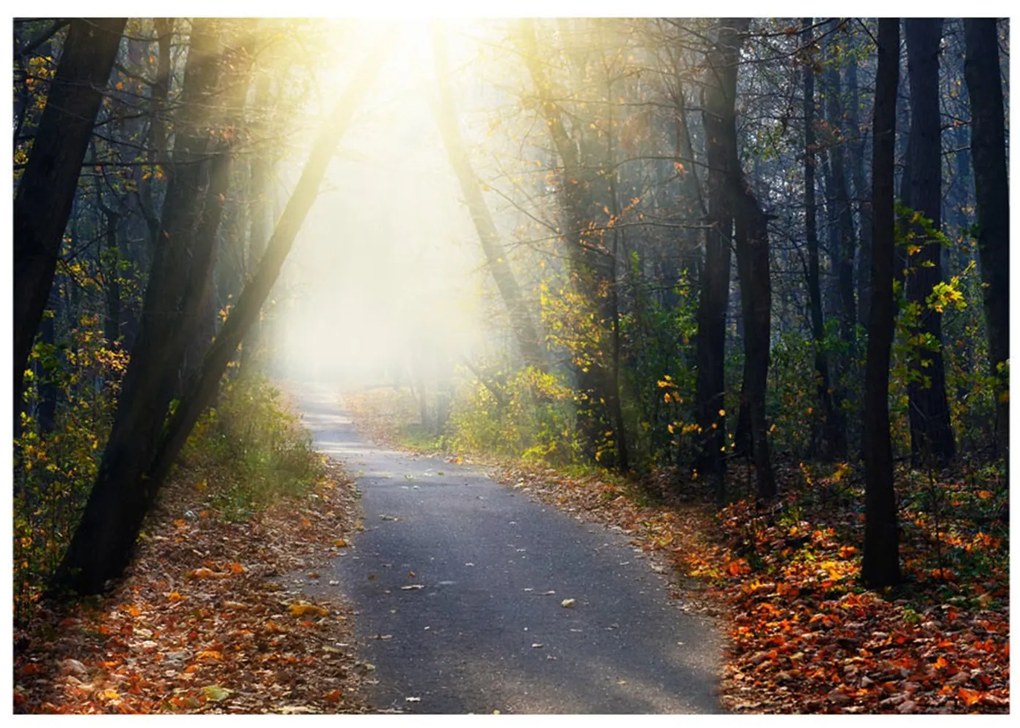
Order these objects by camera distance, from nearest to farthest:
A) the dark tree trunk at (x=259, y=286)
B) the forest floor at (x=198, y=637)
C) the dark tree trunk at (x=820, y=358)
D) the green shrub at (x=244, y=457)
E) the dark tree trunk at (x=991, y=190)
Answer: the forest floor at (x=198, y=637) < the dark tree trunk at (x=259, y=286) < the dark tree trunk at (x=991, y=190) < the green shrub at (x=244, y=457) < the dark tree trunk at (x=820, y=358)

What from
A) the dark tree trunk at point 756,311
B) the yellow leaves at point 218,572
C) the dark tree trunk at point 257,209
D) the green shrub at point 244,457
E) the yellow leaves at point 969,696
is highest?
the dark tree trunk at point 257,209

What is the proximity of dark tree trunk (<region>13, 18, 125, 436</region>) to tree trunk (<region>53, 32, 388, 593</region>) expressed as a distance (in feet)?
3.84

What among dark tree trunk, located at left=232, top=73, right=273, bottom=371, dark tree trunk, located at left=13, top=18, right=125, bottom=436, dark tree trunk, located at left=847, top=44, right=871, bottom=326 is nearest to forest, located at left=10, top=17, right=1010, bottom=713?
dark tree trunk, located at left=13, top=18, right=125, bottom=436

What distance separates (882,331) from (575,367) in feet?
32.3

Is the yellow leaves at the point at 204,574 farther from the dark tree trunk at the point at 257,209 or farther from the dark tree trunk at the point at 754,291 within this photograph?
the dark tree trunk at the point at 754,291

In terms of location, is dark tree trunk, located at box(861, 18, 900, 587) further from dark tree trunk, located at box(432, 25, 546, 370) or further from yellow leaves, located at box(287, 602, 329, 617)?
dark tree trunk, located at box(432, 25, 546, 370)

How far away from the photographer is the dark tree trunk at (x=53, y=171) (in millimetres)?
6832

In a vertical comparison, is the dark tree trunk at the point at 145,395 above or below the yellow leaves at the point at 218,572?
above

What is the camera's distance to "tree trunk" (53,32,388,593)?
8812 mm

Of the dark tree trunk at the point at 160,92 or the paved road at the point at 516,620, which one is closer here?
the paved road at the point at 516,620

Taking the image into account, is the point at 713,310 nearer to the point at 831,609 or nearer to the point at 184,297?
the point at 831,609

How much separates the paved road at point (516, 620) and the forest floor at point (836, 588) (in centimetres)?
44

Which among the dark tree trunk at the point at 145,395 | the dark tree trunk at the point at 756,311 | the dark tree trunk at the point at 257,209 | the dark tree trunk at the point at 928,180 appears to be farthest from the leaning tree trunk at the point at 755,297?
the dark tree trunk at the point at 145,395

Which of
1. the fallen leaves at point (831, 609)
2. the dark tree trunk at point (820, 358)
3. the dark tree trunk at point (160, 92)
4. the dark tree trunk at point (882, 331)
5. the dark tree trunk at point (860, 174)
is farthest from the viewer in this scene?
the dark tree trunk at point (860, 174)
